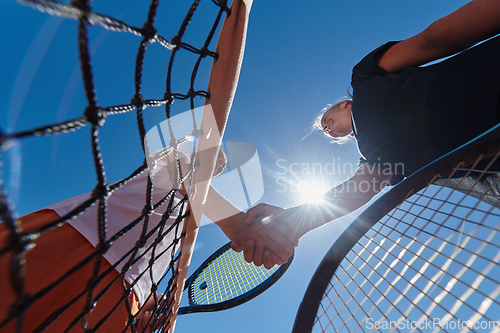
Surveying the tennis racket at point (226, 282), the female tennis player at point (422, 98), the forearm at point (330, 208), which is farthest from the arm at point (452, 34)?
the tennis racket at point (226, 282)

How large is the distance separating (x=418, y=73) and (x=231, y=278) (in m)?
1.55

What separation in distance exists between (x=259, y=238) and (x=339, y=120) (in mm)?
950

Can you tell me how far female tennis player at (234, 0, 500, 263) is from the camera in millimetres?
639

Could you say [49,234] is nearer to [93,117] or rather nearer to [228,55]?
[93,117]

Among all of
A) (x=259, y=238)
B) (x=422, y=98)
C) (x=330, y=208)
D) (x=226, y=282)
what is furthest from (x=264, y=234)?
(x=422, y=98)

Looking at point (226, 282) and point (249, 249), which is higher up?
point (249, 249)

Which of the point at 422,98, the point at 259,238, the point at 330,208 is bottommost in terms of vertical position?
the point at 259,238

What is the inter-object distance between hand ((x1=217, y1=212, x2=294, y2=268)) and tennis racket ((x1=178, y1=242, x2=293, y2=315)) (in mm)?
221

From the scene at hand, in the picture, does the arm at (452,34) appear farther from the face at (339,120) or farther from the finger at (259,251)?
the finger at (259,251)

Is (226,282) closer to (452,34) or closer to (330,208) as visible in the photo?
(330,208)

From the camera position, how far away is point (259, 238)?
1125mm

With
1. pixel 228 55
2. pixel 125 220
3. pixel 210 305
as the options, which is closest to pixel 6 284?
pixel 125 220

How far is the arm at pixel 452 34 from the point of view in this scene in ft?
1.98

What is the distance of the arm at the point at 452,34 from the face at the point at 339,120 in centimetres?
60
